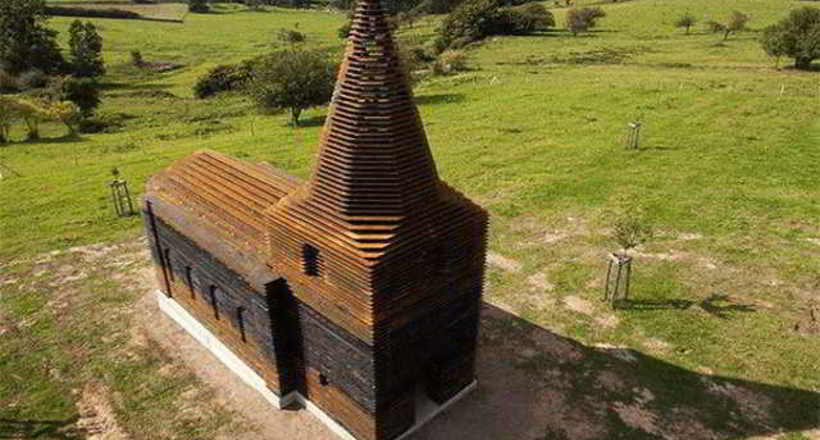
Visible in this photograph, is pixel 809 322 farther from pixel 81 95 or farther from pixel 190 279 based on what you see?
pixel 81 95

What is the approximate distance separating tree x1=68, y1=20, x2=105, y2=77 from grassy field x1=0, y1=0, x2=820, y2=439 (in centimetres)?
1803

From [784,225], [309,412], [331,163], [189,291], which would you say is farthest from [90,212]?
[784,225]

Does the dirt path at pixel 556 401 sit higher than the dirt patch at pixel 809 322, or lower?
lower

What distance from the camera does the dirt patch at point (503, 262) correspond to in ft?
77.4

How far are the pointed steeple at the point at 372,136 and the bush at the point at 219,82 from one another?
57005 millimetres

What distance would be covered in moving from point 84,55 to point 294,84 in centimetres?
4932

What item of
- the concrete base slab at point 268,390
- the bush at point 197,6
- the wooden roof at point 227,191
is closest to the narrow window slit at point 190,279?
the concrete base slab at point 268,390

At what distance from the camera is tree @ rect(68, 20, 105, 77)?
254ft

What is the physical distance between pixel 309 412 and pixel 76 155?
3548 cm

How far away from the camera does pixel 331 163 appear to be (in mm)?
13461

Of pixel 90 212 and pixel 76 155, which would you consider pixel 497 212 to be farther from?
pixel 76 155

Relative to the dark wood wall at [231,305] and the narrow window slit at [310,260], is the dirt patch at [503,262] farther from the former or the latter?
the narrow window slit at [310,260]

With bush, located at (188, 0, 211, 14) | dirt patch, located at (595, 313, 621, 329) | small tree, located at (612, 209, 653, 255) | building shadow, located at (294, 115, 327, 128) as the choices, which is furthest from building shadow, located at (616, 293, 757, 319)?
bush, located at (188, 0, 211, 14)

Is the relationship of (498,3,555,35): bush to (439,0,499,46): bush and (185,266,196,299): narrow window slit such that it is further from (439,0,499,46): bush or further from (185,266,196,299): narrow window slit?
(185,266,196,299): narrow window slit
